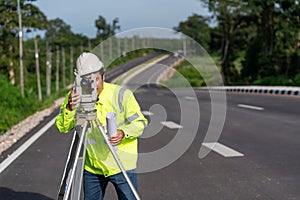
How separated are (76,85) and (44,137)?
9.82 meters

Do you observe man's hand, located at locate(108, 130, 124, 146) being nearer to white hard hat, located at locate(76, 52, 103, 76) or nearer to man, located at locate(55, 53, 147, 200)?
man, located at locate(55, 53, 147, 200)

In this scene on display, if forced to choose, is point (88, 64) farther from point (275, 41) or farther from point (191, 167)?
point (275, 41)

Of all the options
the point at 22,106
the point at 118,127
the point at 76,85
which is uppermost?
the point at 76,85

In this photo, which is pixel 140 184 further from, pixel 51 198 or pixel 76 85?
pixel 76 85

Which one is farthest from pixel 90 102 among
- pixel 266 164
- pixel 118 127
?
pixel 266 164

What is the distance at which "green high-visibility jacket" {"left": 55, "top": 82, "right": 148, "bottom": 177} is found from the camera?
153 inches

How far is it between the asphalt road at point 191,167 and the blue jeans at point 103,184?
1.08 ft

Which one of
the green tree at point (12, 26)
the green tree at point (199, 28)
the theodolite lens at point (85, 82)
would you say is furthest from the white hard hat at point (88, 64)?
the green tree at point (199, 28)

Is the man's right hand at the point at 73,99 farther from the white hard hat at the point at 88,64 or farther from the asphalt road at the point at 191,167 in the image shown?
the asphalt road at the point at 191,167

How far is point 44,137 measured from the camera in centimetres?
1297

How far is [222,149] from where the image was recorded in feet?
32.9

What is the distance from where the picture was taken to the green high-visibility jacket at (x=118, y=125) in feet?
12.7

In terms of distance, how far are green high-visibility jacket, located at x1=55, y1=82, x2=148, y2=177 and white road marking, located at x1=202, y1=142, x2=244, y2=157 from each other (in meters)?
5.57

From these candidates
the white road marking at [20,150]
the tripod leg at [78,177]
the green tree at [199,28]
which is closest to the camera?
the tripod leg at [78,177]
